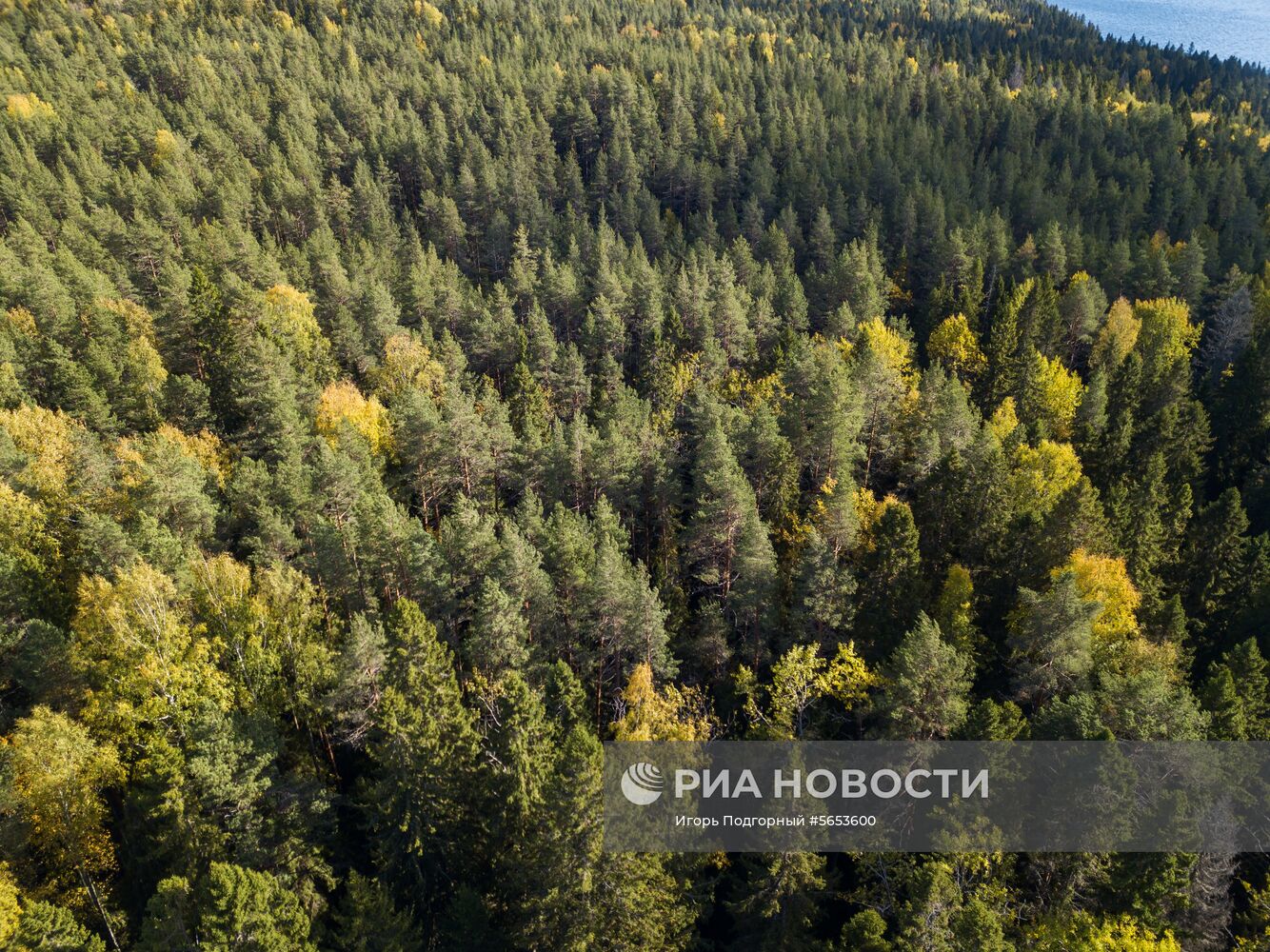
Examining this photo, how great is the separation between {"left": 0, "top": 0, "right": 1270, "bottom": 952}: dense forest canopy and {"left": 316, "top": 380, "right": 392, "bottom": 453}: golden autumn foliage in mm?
604

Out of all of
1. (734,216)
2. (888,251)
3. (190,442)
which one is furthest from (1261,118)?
(190,442)

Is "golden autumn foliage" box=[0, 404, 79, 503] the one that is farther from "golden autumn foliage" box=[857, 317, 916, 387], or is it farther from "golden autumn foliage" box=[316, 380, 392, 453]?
"golden autumn foliage" box=[857, 317, 916, 387]

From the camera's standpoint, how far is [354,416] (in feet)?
168

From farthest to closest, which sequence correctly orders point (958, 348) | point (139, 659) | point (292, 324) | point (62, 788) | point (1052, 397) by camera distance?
point (958, 348), point (1052, 397), point (292, 324), point (139, 659), point (62, 788)

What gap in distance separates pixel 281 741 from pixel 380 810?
5562mm

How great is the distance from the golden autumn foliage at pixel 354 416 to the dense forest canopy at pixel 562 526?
0.60m

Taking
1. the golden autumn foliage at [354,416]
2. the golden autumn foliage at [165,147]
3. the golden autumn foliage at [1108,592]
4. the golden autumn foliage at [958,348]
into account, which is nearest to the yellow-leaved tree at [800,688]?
the golden autumn foliage at [1108,592]

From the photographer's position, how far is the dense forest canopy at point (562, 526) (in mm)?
27328

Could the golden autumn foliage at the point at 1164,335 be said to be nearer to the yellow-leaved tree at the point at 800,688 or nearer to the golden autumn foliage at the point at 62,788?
the yellow-leaved tree at the point at 800,688

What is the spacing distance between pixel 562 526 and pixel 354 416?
68.4 feet

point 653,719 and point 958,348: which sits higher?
point 958,348

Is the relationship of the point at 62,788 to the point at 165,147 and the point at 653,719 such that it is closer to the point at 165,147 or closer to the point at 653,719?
the point at 653,719

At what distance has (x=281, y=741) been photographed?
1179 inches

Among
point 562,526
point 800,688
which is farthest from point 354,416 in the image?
point 800,688
